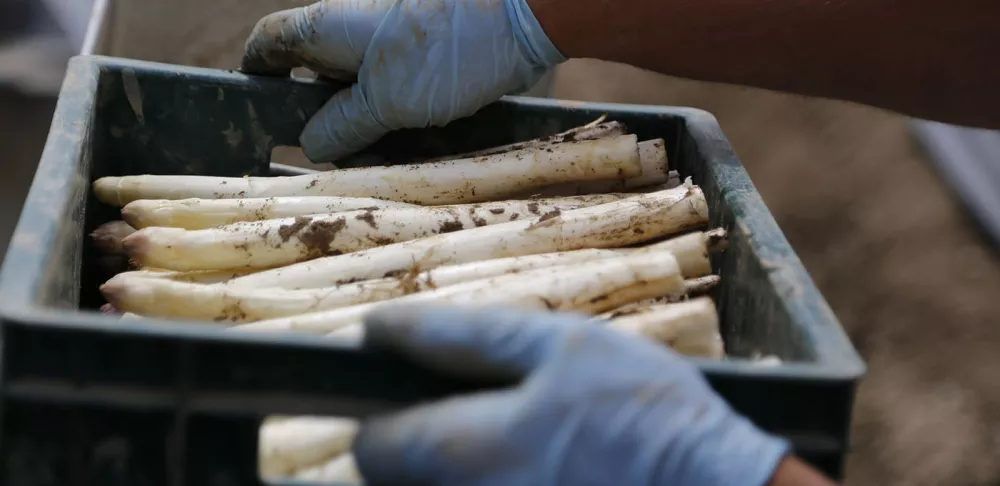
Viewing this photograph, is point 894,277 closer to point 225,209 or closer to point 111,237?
point 225,209

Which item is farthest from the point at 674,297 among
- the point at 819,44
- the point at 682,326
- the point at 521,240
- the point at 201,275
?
the point at 201,275

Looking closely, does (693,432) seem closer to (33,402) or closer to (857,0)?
(33,402)

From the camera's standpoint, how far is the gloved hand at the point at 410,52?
94 cm

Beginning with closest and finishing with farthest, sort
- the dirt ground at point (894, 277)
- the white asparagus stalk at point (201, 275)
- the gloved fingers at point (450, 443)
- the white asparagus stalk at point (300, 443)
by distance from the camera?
the gloved fingers at point (450, 443) → the white asparagus stalk at point (300, 443) → the white asparagus stalk at point (201, 275) → the dirt ground at point (894, 277)

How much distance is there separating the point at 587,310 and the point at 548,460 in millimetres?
250

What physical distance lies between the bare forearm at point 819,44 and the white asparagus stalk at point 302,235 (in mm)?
275

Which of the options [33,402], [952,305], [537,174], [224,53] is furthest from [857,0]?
[224,53]

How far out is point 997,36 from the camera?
823mm

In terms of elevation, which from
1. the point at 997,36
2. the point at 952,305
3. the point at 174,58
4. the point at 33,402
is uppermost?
the point at 997,36

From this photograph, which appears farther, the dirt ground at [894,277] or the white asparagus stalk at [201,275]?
the dirt ground at [894,277]

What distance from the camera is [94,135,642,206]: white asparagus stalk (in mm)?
859

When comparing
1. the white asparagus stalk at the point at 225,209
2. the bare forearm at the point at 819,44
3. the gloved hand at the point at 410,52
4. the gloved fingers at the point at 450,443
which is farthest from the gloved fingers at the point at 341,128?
the gloved fingers at the point at 450,443

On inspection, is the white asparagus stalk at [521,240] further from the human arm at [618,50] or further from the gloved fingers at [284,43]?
the gloved fingers at [284,43]

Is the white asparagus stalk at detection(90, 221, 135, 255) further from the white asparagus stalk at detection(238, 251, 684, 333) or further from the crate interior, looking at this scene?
the white asparagus stalk at detection(238, 251, 684, 333)
